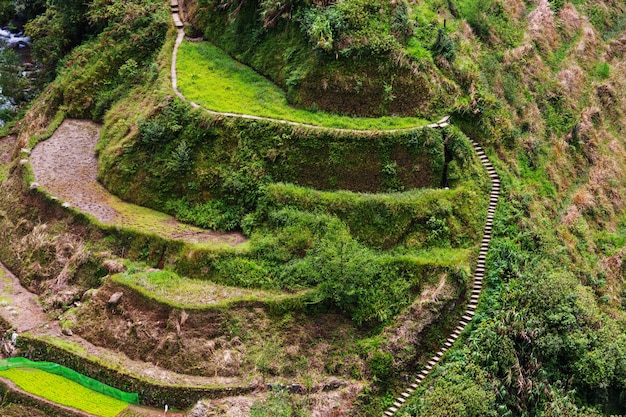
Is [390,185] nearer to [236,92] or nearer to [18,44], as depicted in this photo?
[236,92]

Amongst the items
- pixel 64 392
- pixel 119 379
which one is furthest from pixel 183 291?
pixel 64 392

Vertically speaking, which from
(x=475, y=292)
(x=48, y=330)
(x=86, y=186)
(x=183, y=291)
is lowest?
(x=48, y=330)

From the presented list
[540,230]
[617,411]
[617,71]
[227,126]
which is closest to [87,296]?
[227,126]

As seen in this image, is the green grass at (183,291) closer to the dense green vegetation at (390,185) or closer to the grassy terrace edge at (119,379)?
the dense green vegetation at (390,185)

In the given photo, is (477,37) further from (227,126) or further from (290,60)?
(227,126)

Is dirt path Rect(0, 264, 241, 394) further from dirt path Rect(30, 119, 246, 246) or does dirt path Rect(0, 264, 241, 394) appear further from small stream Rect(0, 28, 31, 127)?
small stream Rect(0, 28, 31, 127)

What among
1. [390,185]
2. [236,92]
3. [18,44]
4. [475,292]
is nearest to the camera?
[475,292]
